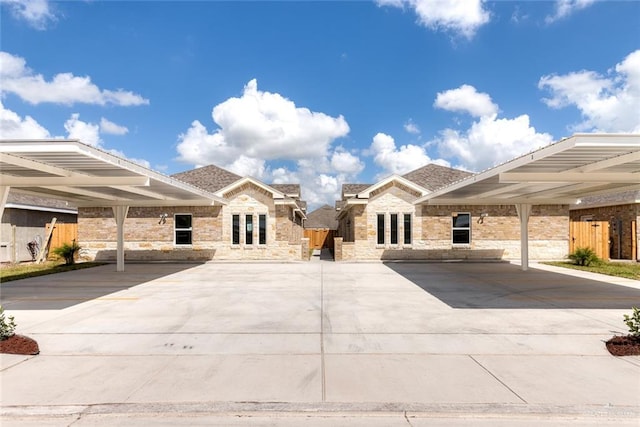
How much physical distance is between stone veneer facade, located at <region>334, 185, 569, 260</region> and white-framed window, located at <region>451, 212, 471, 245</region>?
0.65 feet

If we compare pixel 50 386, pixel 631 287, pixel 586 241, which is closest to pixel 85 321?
pixel 50 386

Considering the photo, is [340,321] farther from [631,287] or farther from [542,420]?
[631,287]

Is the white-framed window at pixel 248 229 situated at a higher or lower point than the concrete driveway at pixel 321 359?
higher

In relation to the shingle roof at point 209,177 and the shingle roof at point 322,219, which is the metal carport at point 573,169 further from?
the shingle roof at point 322,219

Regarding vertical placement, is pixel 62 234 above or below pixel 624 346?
above

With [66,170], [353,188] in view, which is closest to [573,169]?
[66,170]

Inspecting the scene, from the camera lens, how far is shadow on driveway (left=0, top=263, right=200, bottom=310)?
34.0ft

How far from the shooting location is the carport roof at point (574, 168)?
7.77 m

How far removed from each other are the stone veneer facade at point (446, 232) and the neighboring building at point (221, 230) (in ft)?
12.1

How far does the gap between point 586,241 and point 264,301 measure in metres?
20.2

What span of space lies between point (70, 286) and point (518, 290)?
14817mm

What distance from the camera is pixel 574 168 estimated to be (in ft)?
34.6

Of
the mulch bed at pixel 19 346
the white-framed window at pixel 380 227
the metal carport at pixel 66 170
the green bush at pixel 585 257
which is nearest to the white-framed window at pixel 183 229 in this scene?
the metal carport at pixel 66 170

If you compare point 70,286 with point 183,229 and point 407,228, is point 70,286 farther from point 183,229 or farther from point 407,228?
point 407,228
